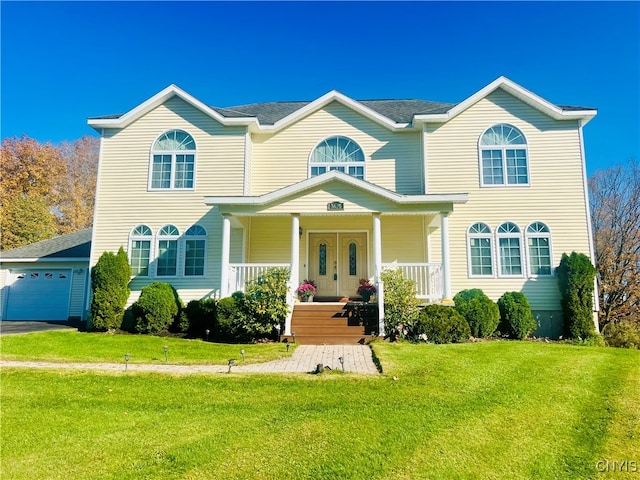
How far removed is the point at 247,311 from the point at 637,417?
843cm

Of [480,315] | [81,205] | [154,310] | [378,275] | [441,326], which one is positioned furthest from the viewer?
[81,205]

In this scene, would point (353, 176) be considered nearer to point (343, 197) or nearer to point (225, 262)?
point (343, 197)

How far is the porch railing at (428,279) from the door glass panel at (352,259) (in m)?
1.68

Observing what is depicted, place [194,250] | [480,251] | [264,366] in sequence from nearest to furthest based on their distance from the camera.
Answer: [264,366], [480,251], [194,250]

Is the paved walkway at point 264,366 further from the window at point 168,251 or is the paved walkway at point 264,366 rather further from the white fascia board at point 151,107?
the white fascia board at point 151,107

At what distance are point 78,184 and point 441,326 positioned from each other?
30826 millimetres

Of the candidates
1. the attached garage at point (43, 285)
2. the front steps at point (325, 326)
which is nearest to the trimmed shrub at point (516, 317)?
the front steps at point (325, 326)

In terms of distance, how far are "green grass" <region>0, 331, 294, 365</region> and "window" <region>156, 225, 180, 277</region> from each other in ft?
8.89

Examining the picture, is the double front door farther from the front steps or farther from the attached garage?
the attached garage

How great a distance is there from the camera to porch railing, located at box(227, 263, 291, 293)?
11891 millimetres

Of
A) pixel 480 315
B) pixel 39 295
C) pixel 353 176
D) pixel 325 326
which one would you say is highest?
pixel 353 176

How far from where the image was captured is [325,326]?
1057cm

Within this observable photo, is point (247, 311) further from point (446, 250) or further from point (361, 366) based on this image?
point (446, 250)

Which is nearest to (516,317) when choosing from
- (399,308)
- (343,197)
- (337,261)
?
(399,308)
